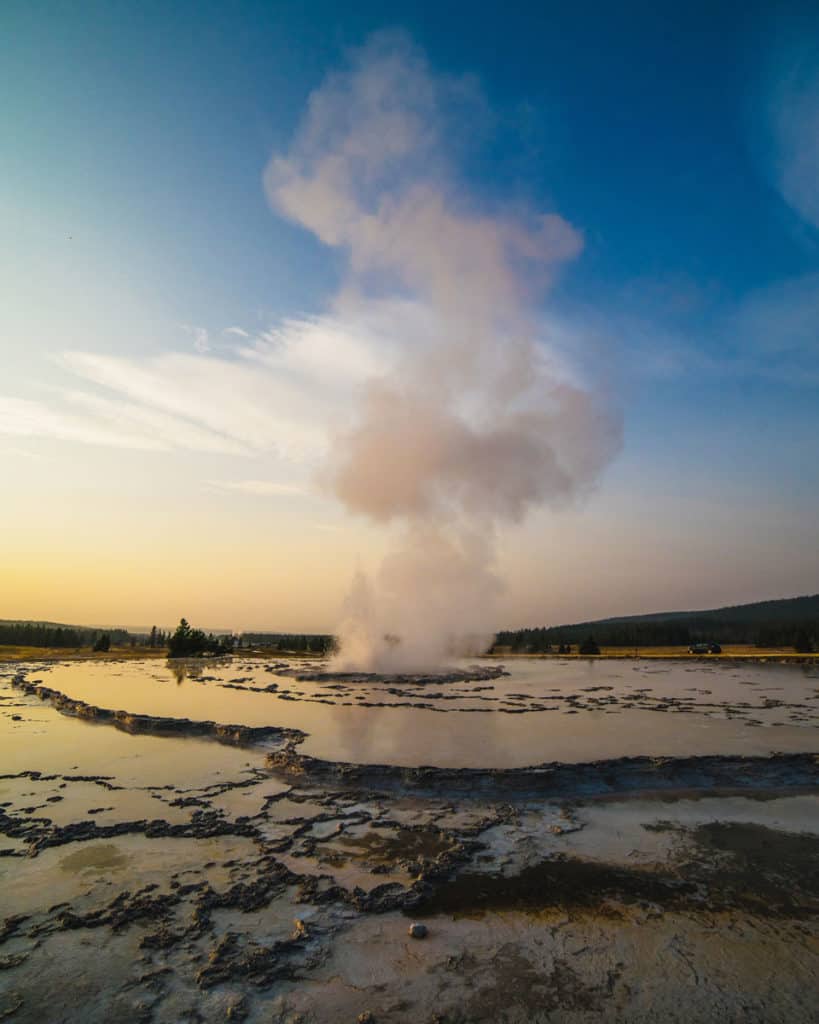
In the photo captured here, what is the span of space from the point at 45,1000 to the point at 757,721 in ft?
84.2

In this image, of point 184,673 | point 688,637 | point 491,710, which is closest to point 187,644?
point 184,673

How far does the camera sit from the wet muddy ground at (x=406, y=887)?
5.91 metres

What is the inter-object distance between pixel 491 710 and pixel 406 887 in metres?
18.7

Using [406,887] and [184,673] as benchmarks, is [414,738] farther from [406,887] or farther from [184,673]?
[184,673]

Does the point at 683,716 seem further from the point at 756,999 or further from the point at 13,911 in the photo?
the point at 13,911

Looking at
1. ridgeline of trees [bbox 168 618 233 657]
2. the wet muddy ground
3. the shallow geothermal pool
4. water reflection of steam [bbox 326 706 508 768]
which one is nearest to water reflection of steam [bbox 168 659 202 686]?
the shallow geothermal pool

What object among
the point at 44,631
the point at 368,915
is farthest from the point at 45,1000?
the point at 44,631

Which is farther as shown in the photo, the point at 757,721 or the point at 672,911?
the point at 757,721

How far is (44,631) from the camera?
9475 centimetres

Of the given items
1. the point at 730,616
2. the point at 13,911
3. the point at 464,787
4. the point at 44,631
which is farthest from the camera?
the point at 730,616

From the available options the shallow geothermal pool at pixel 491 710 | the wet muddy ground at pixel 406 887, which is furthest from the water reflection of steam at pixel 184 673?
the wet muddy ground at pixel 406 887

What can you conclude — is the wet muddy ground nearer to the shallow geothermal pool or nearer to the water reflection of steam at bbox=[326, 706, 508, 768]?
the water reflection of steam at bbox=[326, 706, 508, 768]

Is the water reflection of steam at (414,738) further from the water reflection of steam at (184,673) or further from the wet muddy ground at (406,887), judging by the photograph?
the water reflection of steam at (184,673)

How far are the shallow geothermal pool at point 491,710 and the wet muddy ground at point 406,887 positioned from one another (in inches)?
42.4
